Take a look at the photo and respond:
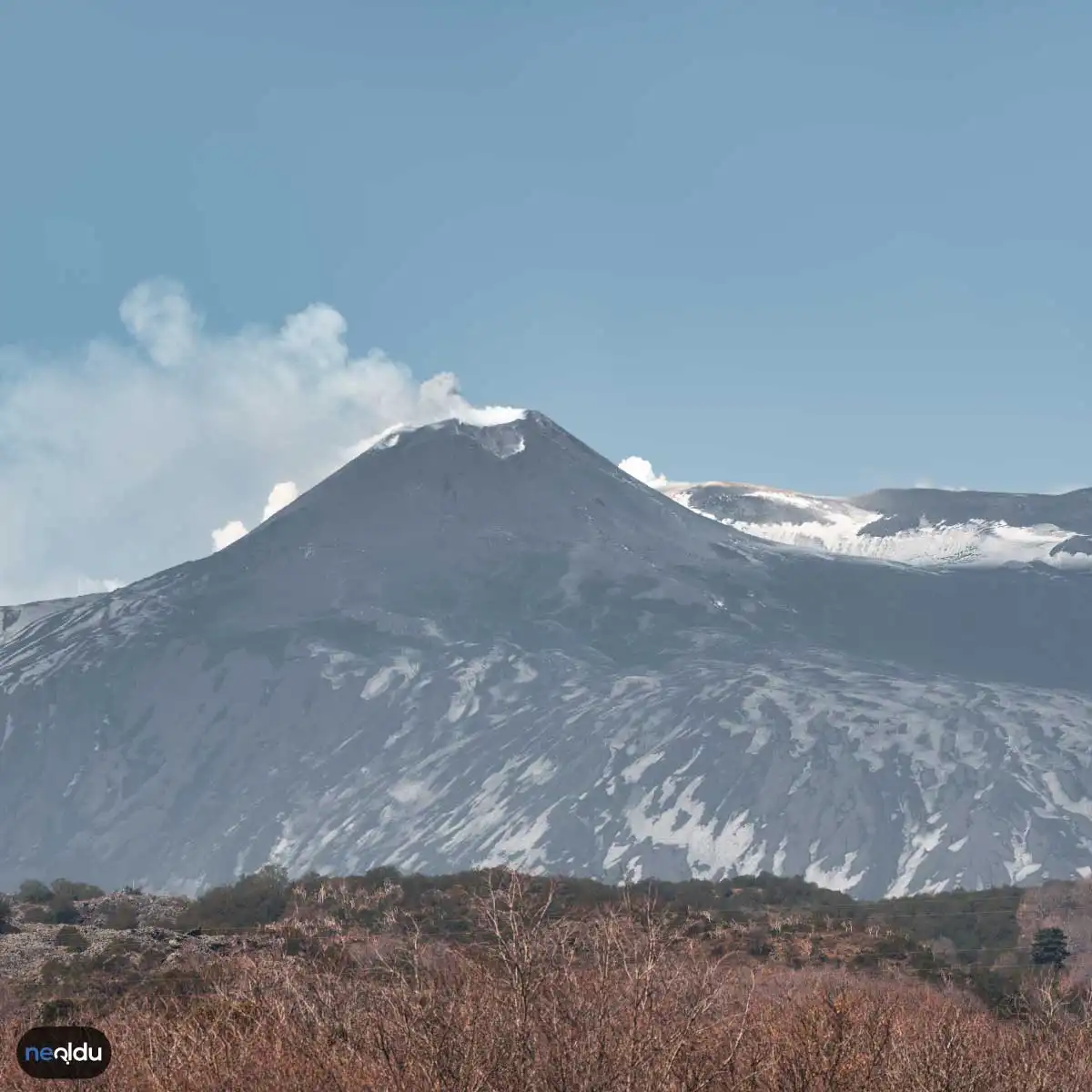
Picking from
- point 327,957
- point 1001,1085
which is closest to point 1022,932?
point 327,957

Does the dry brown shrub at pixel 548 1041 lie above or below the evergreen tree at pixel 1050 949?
above

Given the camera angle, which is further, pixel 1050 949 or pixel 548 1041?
pixel 1050 949

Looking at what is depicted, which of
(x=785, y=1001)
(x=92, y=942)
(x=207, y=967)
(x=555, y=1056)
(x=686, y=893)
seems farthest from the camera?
(x=686, y=893)

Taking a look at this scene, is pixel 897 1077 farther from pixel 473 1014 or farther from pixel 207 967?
pixel 207 967

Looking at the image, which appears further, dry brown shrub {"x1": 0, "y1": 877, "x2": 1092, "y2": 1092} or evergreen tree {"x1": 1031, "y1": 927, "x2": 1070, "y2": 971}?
evergreen tree {"x1": 1031, "y1": 927, "x2": 1070, "y2": 971}

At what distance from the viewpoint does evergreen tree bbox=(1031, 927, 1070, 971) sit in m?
61.3

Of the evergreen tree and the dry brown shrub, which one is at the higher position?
the dry brown shrub

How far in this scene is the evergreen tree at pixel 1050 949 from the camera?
201ft

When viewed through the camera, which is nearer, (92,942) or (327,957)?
(327,957)

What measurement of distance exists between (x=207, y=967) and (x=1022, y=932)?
39.7m

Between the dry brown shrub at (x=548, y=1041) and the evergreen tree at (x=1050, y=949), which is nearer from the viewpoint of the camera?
the dry brown shrub at (x=548, y=1041)

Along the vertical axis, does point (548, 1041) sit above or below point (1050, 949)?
above

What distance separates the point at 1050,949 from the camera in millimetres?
62938

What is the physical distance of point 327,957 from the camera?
4344 cm
